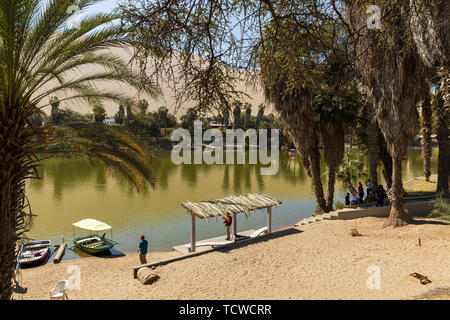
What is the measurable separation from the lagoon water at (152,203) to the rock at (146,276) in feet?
13.3

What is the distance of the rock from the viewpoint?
1084 cm

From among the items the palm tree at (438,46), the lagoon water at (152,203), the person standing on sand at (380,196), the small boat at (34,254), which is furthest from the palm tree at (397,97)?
the small boat at (34,254)

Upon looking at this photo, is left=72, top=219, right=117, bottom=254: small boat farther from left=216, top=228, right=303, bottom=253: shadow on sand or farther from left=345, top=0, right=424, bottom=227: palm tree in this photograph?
left=345, top=0, right=424, bottom=227: palm tree

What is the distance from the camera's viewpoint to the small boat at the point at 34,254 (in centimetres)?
1581

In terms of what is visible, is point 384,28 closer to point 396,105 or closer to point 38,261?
point 396,105

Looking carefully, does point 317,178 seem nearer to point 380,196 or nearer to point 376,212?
point 380,196

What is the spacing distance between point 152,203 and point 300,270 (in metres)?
18.8

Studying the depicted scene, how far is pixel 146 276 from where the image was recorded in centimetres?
1097

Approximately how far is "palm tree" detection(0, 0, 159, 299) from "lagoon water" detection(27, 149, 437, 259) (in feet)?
17.9

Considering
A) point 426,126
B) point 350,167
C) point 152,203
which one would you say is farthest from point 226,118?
point 426,126

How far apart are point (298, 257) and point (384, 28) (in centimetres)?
862

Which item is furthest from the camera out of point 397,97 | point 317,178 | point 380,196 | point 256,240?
point 317,178

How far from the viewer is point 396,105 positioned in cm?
1341
